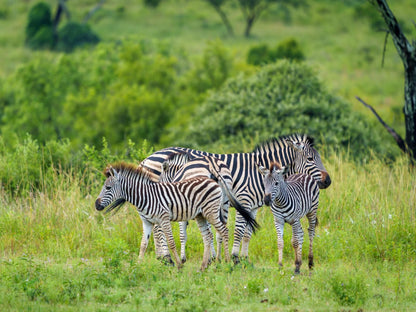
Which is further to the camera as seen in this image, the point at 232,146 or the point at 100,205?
the point at 232,146

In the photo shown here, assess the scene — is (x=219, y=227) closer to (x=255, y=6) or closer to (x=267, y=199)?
(x=267, y=199)

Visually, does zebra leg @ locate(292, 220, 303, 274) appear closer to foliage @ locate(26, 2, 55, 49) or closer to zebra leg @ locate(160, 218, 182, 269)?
zebra leg @ locate(160, 218, 182, 269)

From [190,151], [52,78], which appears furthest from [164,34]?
[190,151]

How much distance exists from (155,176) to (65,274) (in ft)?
7.26

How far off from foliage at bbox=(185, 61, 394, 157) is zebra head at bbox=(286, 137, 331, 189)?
8.45 meters

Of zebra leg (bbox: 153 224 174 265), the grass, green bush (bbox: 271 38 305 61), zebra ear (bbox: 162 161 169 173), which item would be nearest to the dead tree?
the grass

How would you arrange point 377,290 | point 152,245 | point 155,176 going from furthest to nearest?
point 152,245 < point 155,176 < point 377,290

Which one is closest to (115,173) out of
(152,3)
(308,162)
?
(308,162)

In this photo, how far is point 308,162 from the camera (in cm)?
950

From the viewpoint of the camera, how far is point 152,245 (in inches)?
397

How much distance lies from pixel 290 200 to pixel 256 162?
4.31ft

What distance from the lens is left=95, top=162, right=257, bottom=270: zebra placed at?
8219mm

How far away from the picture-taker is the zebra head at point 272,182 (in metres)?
7.91

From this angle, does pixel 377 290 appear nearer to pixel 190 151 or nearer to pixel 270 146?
pixel 270 146
